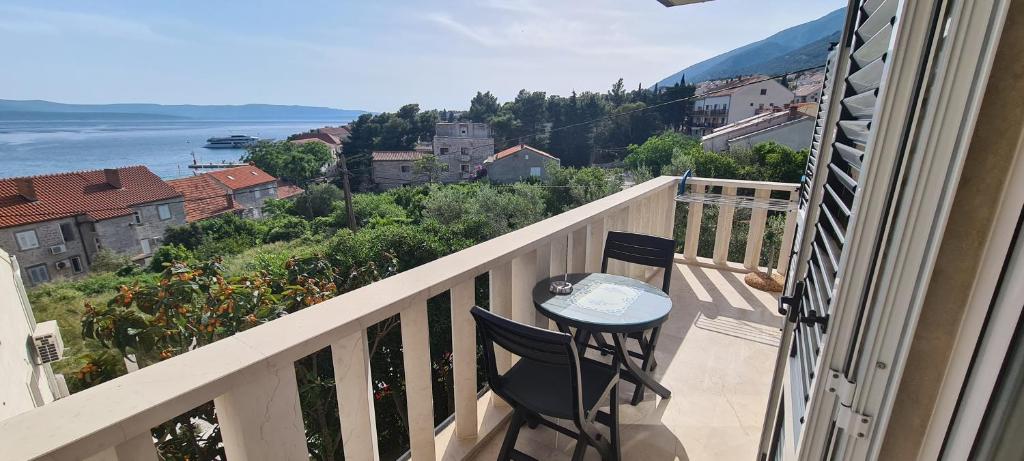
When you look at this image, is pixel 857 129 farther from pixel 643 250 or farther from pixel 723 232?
pixel 723 232

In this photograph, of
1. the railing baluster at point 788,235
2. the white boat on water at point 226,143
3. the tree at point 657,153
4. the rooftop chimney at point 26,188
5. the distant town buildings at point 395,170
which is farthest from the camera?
the white boat on water at point 226,143

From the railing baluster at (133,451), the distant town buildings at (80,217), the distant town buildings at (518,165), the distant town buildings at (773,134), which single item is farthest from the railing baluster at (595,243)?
the distant town buildings at (518,165)

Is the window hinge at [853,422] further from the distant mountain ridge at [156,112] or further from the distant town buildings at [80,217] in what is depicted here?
the distant mountain ridge at [156,112]

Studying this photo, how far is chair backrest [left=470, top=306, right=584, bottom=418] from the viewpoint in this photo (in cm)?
125

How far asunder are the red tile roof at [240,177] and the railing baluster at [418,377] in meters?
40.3

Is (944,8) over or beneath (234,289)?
over

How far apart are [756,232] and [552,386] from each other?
308 cm

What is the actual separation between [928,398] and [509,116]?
1803 inches

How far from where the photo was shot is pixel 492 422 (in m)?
1.88

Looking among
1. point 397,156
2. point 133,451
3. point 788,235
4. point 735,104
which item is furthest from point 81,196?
point 735,104

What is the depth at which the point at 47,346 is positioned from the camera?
6.29 metres

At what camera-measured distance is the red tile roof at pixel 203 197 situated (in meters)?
30.7

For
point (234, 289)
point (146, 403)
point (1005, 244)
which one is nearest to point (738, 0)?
point (1005, 244)

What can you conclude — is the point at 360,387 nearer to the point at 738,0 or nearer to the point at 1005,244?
the point at 1005,244
